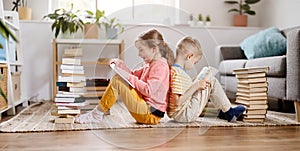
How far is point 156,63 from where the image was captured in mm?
1783

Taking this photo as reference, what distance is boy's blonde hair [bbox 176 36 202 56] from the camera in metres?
1.84

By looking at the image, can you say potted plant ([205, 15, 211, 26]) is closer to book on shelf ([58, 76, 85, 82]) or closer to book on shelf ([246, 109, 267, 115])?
book on shelf ([246, 109, 267, 115])

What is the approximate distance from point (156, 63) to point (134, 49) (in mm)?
143

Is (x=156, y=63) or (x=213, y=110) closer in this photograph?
(x=156, y=63)

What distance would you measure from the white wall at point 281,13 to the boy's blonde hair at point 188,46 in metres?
1.86

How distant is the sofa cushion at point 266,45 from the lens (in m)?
2.94

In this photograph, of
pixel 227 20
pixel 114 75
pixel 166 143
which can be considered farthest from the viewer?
pixel 227 20

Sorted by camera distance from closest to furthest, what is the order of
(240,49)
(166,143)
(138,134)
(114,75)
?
(166,143) → (138,134) → (114,75) → (240,49)

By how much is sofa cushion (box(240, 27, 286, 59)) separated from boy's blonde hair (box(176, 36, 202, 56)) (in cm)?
130

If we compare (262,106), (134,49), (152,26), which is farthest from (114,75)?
(262,106)

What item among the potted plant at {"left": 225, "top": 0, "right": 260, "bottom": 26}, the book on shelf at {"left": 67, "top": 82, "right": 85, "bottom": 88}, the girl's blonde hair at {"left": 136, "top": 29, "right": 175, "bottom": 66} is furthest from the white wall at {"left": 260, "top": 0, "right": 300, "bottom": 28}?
the book on shelf at {"left": 67, "top": 82, "right": 85, "bottom": 88}

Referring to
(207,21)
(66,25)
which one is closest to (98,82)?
(66,25)

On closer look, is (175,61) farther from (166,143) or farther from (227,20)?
(227,20)

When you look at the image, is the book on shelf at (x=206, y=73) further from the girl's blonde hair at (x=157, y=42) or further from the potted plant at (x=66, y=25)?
the potted plant at (x=66, y=25)
